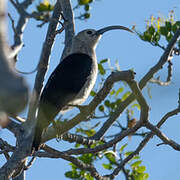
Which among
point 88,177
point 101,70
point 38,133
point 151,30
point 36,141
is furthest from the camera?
point 101,70

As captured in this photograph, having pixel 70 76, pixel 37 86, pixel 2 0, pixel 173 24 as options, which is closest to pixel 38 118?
pixel 37 86

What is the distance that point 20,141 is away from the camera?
4238 mm

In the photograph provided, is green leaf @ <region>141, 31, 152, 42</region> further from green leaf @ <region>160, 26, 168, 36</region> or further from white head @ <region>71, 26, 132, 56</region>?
white head @ <region>71, 26, 132, 56</region>

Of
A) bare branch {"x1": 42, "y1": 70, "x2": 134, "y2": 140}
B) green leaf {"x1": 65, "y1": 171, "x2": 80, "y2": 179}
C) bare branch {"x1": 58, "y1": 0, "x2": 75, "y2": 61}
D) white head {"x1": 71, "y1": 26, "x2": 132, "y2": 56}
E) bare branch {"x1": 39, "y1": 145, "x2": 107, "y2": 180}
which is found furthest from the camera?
white head {"x1": 71, "y1": 26, "x2": 132, "y2": 56}

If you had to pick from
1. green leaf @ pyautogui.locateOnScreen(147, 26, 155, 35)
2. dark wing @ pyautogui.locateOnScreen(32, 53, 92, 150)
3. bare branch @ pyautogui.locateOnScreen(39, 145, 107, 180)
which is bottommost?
bare branch @ pyautogui.locateOnScreen(39, 145, 107, 180)

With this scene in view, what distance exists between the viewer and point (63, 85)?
18.2 ft

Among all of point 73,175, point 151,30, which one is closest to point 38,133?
point 73,175

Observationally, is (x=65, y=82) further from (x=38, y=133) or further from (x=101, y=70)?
(x=38, y=133)

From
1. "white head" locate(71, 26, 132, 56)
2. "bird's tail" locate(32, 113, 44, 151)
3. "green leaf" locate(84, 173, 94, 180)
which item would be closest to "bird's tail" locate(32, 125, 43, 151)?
"bird's tail" locate(32, 113, 44, 151)

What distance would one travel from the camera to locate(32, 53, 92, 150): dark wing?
498 cm

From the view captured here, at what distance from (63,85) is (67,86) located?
0.18ft

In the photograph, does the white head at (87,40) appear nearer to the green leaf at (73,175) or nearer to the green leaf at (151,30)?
the green leaf at (151,30)

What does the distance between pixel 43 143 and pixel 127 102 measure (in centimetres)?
100

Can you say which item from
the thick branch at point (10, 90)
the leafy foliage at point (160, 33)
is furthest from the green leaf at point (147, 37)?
the thick branch at point (10, 90)
